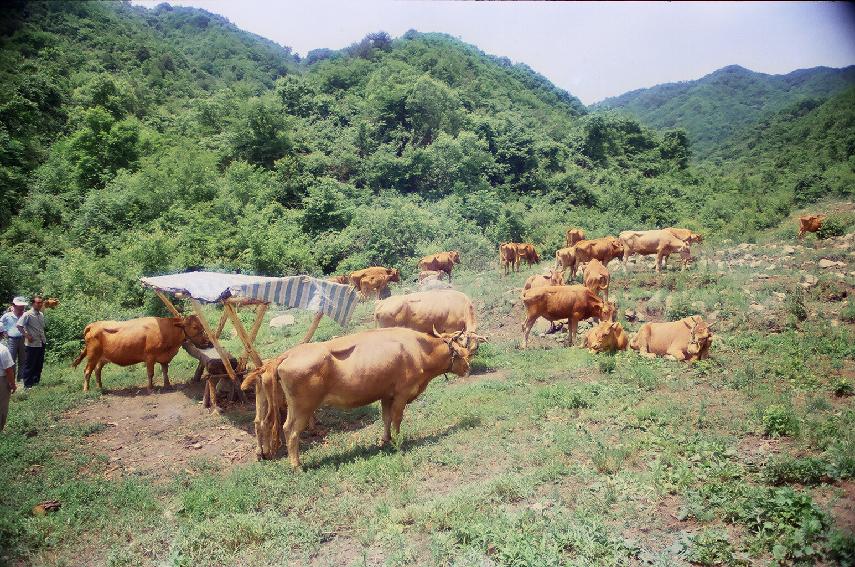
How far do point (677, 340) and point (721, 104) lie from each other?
279 ft

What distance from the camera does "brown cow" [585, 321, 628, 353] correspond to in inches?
505

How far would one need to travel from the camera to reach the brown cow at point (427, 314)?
42.6 ft

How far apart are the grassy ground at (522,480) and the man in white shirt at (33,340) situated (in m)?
1.65

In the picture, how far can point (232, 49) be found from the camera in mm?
83312

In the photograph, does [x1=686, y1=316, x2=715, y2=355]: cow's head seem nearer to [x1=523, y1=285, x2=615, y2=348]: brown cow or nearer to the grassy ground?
the grassy ground

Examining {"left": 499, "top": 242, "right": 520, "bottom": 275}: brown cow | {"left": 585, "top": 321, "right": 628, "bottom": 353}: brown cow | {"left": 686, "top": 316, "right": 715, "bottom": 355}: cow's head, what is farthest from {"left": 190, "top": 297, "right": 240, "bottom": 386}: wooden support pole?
{"left": 499, "top": 242, "right": 520, "bottom": 275}: brown cow

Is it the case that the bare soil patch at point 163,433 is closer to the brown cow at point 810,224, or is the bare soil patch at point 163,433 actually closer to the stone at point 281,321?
the stone at point 281,321

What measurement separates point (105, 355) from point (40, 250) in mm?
14917

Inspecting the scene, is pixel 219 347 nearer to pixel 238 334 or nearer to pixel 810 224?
pixel 238 334

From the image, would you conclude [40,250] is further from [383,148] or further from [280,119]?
[383,148]

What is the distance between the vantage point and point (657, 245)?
21.9 m

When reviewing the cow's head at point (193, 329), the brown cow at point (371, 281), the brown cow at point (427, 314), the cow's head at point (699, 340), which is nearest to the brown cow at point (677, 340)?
the cow's head at point (699, 340)

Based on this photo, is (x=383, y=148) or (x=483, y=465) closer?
(x=483, y=465)

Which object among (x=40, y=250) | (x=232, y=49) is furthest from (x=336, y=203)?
(x=232, y=49)
